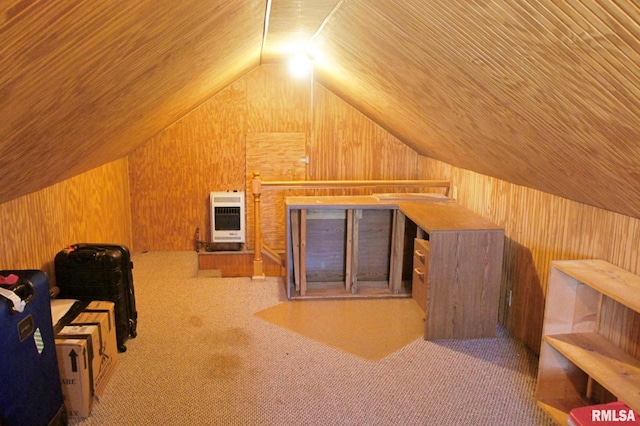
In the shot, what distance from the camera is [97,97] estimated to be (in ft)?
7.63

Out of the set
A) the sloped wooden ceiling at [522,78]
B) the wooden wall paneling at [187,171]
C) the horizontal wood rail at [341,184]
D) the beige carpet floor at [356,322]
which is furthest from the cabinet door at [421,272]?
the wooden wall paneling at [187,171]

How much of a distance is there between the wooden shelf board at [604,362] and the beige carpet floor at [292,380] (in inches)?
15.4

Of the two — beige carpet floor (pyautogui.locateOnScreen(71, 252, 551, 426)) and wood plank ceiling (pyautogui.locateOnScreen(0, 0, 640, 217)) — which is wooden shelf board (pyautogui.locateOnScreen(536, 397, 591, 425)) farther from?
wood plank ceiling (pyautogui.locateOnScreen(0, 0, 640, 217))

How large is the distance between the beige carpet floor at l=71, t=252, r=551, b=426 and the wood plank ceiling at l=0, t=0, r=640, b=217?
1.14 metres

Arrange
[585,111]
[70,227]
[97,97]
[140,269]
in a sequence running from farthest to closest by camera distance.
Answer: [140,269] < [70,227] < [97,97] < [585,111]

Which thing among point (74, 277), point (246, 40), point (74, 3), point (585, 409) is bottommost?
point (585, 409)

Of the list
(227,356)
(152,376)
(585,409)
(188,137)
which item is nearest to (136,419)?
(152,376)

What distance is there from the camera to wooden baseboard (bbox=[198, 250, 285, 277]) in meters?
5.80

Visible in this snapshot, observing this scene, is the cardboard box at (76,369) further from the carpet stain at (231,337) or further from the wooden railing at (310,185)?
the wooden railing at (310,185)

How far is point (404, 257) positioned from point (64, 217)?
9.18 feet

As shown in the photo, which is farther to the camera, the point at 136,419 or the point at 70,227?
the point at 70,227

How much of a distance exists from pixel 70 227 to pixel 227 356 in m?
1.66

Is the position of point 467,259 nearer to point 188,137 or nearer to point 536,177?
point 536,177

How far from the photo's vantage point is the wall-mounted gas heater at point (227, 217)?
5.65 meters
